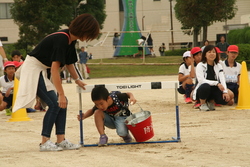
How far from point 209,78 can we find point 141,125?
444 cm

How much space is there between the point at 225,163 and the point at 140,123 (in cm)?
155

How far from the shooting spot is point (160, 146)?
671 centimetres

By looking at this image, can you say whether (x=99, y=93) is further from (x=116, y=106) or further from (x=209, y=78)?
(x=209, y=78)

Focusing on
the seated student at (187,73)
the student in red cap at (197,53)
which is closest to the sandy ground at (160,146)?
the seated student at (187,73)

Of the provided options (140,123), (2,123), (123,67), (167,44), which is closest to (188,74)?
(2,123)

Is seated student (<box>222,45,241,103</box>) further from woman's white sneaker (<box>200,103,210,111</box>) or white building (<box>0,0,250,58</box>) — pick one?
white building (<box>0,0,250,58</box>)

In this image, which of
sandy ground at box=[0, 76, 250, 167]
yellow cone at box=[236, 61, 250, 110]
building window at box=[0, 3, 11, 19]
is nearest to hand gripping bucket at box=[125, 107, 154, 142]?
sandy ground at box=[0, 76, 250, 167]

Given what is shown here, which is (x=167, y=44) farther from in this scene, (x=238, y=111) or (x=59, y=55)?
(x=59, y=55)

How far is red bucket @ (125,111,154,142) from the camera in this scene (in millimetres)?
6676

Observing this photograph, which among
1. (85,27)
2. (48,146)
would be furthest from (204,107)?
(85,27)

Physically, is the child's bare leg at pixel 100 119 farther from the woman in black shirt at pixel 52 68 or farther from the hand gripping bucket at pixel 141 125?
the woman in black shirt at pixel 52 68

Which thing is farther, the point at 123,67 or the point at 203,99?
the point at 123,67

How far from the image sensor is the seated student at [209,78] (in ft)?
34.8

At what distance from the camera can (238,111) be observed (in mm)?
10555
